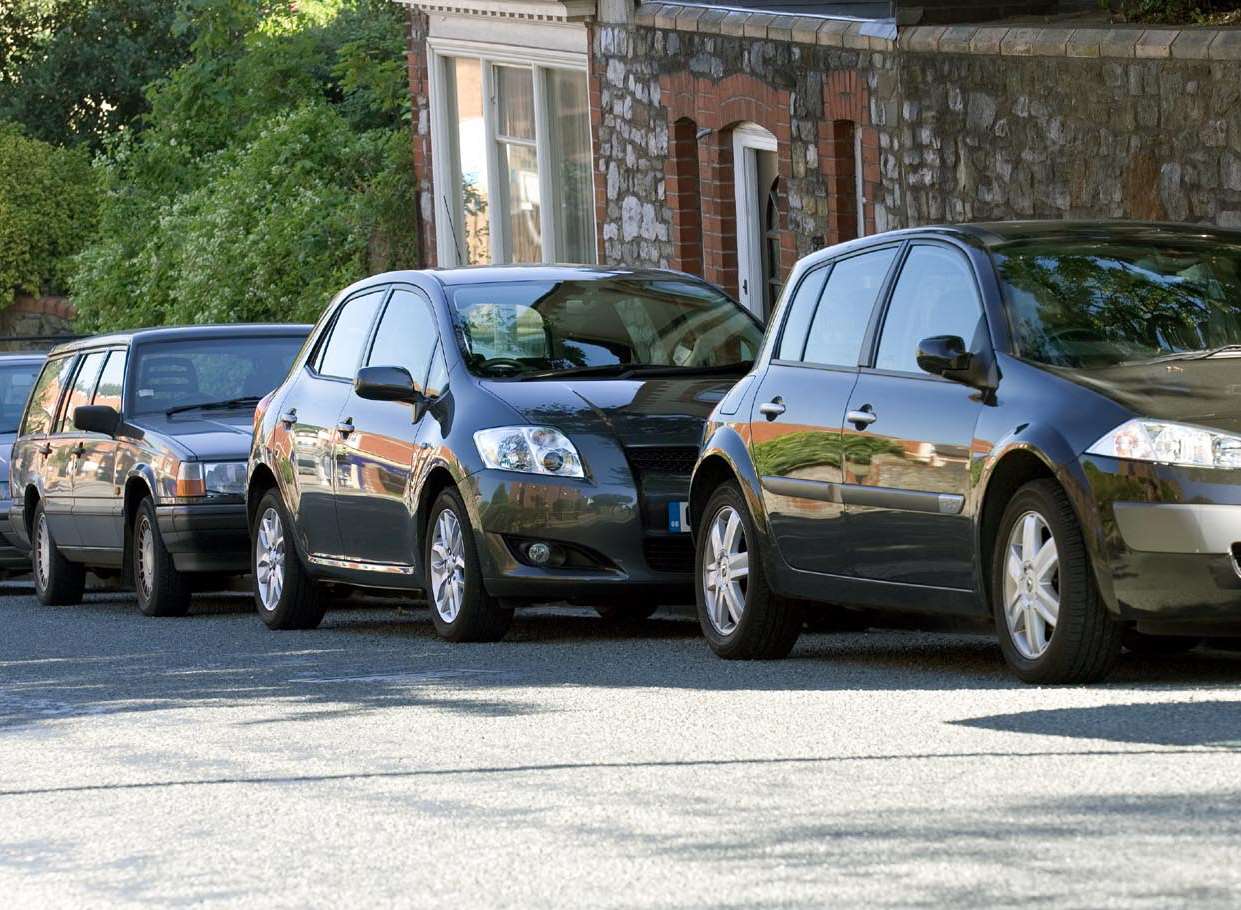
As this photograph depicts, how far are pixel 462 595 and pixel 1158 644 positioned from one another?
3181 millimetres

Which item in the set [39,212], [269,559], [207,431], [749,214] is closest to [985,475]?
[269,559]

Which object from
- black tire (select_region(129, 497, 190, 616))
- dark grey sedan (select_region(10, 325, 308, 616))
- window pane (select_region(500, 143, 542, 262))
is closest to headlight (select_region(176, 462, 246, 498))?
dark grey sedan (select_region(10, 325, 308, 616))

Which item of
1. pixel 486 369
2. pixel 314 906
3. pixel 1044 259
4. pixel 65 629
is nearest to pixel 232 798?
pixel 314 906

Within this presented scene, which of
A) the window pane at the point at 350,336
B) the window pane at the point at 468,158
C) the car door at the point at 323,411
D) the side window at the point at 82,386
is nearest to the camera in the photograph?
the car door at the point at 323,411

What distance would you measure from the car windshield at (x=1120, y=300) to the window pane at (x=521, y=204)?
1532 centimetres

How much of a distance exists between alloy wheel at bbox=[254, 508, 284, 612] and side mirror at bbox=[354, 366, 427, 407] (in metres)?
1.94

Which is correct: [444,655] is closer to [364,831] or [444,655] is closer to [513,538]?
[513,538]

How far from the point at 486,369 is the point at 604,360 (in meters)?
0.61

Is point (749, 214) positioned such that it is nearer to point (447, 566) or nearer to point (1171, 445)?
point (447, 566)

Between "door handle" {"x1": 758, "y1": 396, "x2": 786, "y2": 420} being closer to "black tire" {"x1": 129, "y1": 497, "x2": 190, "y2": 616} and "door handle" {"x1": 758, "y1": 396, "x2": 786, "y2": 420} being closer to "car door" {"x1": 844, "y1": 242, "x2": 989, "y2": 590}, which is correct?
"car door" {"x1": 844, "y1": 242, "x2": 989, "y2": 590}

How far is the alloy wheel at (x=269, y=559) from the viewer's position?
13859 mm

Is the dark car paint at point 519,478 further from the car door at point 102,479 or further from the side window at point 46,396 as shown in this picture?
the side window at point 46,396

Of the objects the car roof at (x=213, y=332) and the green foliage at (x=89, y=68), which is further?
the green foliage at (x=89, y=68)

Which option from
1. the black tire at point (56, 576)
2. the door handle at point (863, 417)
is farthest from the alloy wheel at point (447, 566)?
the black tire at point (56, 576)
